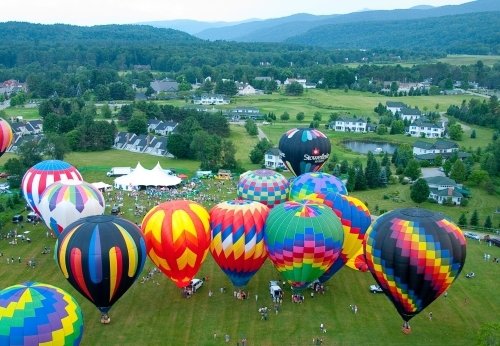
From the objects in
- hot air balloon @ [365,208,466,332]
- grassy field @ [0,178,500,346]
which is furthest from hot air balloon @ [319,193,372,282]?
hot air balloon @ [365,208,466,332]

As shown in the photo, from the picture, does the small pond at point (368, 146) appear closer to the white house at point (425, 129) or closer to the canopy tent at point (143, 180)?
the white house at point (425, 129)

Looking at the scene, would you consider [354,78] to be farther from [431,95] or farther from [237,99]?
[237,99]

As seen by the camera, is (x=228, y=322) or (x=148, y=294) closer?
(x=228, y=322)

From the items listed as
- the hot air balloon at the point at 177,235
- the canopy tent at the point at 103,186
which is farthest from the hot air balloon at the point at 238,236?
the canopy tent at the point at 103,186

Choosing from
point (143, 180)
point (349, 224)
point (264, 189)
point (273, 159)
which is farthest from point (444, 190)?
point (143, 180)

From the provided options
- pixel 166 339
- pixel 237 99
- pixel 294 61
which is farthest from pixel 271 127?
pixel 294 61

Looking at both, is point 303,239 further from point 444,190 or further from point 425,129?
point 425,129

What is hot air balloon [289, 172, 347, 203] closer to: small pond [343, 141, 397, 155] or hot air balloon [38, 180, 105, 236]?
hot air balloon [38, 180, 105, 236]
